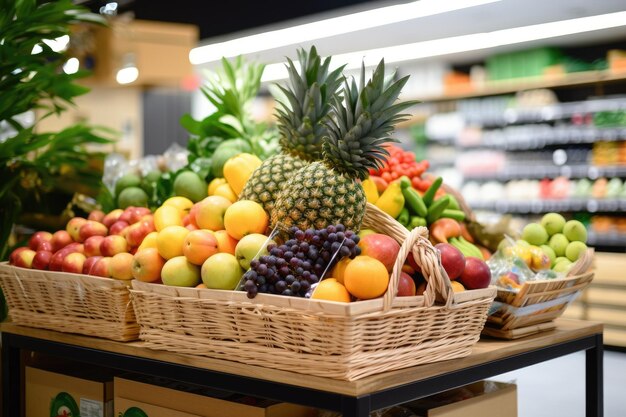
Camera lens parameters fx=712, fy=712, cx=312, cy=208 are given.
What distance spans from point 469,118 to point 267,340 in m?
7.39

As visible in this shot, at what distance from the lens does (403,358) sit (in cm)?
166

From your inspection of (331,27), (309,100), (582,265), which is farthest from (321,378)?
(331,27)

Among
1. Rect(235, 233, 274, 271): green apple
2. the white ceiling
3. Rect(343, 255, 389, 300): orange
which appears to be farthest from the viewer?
the white ceiling

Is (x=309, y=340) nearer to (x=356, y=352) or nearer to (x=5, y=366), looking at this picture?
(x=356, y=352)

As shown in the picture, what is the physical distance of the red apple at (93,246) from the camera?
2.31 metres

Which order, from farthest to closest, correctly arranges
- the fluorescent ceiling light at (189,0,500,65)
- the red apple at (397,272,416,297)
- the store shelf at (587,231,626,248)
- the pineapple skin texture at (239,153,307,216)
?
the fluorescent ceiling light at (189,0,500,65), the store shelf at (587,231,626,248), the pineapple skin texture at (239,153,307,216), the red apple at (397,272,416,297)

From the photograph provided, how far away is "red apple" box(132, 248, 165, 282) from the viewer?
1968 mm

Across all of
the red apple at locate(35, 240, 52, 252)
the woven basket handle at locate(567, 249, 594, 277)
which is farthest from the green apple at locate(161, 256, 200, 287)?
the woven basket handle at locate(567, 249, 594, 277)

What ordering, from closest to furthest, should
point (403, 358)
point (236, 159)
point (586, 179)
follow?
point (403, 358) → point (236, 159) → point (586, 179)

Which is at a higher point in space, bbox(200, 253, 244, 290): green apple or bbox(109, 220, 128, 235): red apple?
bbox(109, 220, 128, 235): red apple

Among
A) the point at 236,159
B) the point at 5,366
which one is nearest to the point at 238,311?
the point at 236,159

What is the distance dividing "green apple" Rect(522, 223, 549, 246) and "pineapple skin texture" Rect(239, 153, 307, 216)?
935 mm

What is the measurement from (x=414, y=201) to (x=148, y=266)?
910mm

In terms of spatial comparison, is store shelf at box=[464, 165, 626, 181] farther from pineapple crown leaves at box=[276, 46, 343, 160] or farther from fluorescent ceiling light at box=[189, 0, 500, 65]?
pineapple crown leaves at box=[276, 46, 343, 160]
